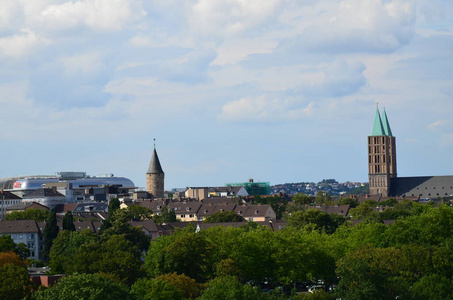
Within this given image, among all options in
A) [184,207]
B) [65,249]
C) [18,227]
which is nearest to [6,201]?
[184,207]

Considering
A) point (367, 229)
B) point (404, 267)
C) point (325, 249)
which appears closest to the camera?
point (404, 267)

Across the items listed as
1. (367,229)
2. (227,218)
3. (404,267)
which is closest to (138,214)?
(227,218)

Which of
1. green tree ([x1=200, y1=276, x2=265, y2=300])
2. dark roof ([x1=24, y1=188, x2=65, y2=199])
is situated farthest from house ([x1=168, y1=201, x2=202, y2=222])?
green tree ([x1=200, y1=276, x2=265, y2=300])

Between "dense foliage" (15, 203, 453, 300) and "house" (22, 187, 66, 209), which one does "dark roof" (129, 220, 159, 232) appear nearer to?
"dense foliage" (15, 203, 453, 300)

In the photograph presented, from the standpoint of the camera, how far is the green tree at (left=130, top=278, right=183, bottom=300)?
5747cm

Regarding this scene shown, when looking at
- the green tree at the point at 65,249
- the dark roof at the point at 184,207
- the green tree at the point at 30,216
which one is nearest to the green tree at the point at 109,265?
the green tree at the point at 65,249

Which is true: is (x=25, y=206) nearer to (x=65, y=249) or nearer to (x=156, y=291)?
(x=65, y=249)

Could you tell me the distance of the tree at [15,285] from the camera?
192 feet

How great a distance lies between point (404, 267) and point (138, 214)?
78.6 meters

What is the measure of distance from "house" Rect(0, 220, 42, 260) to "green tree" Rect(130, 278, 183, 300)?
190ft

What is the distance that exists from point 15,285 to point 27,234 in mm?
59640

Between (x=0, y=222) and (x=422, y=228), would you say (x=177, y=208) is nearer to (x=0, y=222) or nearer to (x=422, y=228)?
(x=0, y=222)

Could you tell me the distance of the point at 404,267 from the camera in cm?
7000

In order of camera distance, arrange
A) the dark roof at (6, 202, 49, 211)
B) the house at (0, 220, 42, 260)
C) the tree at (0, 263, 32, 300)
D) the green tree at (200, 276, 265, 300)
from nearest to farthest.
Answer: the green tree at (200, 276, 265, 300) → the tree at (0, 263, 32, 300) → the house at (0, 220, 42, 260) → the dark roof at (6, 202, 49, 211)
